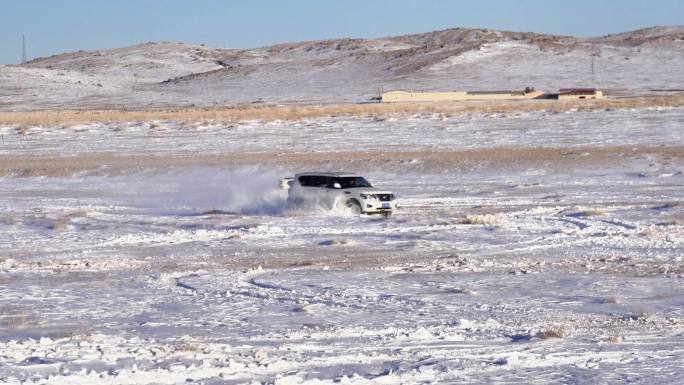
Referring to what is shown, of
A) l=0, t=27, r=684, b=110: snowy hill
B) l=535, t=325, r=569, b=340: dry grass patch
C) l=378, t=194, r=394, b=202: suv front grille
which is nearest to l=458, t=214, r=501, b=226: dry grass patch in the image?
l=378, t=194, r=394, b=202: suv front grille

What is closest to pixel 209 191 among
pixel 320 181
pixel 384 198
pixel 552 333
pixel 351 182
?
pixel 320 181

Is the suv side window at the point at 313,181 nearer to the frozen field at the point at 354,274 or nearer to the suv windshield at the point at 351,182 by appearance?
the suv windshield at the point at 351,182

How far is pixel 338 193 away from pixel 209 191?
8.09 m

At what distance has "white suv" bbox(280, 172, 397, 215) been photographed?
1025 inches

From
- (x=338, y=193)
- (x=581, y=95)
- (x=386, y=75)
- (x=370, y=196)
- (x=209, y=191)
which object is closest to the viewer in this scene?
(x=370, y=196)

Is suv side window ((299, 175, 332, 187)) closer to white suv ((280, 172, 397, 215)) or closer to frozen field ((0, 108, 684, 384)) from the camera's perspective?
white suv ((280, 172, 397, 215))

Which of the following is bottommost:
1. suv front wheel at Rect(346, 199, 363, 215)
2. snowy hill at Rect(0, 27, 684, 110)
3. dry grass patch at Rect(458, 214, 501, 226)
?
dry grass patch at Rect(458, 214, 501, 226)

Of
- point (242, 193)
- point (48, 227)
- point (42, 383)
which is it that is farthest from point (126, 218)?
point (42, 383)

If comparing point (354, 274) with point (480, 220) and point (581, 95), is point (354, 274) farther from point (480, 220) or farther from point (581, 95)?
point (581, 95)

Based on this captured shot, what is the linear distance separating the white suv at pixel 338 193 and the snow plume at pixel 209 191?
0.70 meters

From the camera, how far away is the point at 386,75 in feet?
449

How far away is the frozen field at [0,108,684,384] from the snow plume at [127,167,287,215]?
0.13 metres

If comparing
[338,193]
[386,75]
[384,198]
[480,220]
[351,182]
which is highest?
[386,75]

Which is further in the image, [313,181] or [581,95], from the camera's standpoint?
[581,95]
